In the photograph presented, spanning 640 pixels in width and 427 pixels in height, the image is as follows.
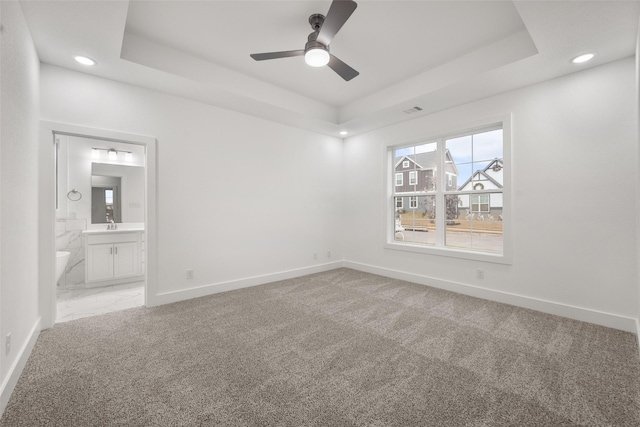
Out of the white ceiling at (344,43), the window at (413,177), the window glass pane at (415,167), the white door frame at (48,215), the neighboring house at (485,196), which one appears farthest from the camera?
the window at (413,177)

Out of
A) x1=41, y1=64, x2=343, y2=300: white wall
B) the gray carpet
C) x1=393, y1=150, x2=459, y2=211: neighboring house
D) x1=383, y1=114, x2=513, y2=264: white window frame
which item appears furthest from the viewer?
x1=393, y1=150, x2=459, y2=211: neighboring house

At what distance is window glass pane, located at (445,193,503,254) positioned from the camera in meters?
3.54

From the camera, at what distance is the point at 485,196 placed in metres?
3.64

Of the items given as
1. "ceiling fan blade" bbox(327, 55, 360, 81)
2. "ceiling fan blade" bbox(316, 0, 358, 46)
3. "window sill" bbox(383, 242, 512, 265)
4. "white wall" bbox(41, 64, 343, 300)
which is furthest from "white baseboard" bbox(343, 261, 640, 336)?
"ceiling fan blade" bbox(316, 0, 358, 46)

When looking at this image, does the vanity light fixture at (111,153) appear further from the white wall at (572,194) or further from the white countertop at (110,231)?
the white wall at (572,194)

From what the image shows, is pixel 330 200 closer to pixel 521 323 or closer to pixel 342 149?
pixel 342 149

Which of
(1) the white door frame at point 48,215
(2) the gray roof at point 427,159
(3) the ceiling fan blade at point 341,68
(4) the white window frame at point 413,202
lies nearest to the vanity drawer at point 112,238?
(1) the white door frame at point 48,215

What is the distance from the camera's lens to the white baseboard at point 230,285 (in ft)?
11.0

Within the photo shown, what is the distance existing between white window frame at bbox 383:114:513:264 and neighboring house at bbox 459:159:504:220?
0.08 metres

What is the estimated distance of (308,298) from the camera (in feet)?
11.6

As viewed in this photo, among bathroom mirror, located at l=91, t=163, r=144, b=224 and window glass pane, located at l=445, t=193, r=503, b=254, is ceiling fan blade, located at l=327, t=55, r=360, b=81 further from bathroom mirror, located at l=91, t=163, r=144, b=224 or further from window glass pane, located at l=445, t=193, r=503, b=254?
bathroom mirror, located at l=91, t=163, r=144, b=224

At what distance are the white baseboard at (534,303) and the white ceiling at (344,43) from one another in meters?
2.40

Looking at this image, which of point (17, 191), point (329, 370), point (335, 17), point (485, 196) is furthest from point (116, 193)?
point (485, 196)

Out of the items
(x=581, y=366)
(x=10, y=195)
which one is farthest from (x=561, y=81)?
(x=10, y=195)
